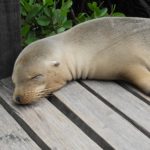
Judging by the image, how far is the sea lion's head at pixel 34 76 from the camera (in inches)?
133

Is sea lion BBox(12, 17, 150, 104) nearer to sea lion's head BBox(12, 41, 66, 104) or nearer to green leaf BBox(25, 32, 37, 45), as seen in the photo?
sea lion's head BBox(12, 41, 66, 104)

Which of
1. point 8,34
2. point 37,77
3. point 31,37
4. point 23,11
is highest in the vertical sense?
point 8,34

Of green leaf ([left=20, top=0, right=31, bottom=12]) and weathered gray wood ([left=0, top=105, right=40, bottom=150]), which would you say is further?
green leaf ([left=20, top=0, right=31, bottom=12])

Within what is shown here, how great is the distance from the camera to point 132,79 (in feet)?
11.7

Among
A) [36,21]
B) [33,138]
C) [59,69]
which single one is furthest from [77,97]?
[36,21]

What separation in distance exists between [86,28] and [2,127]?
1.03 metres

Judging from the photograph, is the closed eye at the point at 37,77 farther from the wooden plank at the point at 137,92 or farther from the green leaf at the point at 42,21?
the green leaf at the point at 42,21

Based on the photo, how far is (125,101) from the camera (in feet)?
11.0

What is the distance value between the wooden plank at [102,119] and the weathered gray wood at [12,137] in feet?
1.19

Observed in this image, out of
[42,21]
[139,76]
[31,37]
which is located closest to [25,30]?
[31,37]

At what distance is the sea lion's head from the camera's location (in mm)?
3375

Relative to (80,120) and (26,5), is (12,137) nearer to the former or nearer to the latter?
(80,120)

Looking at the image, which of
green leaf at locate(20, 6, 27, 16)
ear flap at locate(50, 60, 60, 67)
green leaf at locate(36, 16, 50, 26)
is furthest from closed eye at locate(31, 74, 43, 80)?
green leaf at locate(20, 6, 27, 16)

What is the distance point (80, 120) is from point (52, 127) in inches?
7.0
